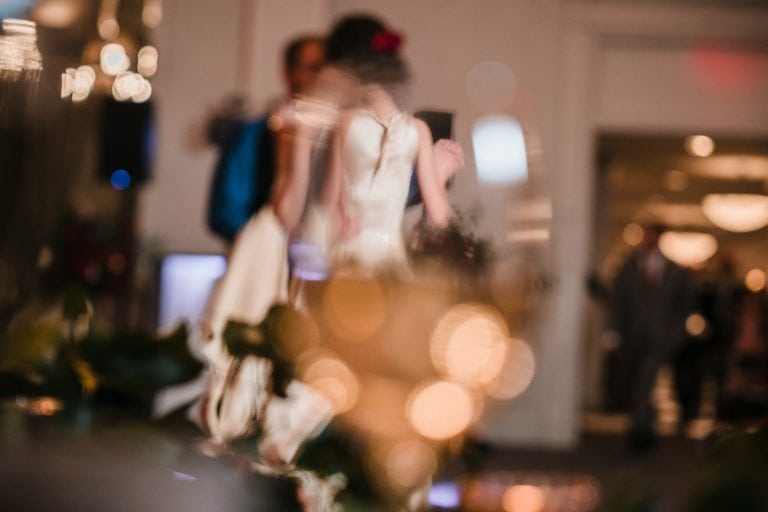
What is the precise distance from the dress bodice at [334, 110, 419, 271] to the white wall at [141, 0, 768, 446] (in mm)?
6182

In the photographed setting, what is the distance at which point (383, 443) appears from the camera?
0.37 m

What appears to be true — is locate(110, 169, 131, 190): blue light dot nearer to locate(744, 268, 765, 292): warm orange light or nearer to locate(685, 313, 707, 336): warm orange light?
locate(685, 313, 707, 336): warm orange light

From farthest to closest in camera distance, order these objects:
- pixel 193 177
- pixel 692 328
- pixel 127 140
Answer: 1. pixel 692 328
2. pixel 193 177
3. pixel 127 140

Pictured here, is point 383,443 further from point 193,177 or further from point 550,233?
point 193,177

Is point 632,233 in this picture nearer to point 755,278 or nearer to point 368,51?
point 755,278

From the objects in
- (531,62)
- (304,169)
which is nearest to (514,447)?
(531,62)

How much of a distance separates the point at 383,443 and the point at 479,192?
0.27 ft

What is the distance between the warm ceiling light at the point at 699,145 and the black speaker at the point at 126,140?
10.2ft

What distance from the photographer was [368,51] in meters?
0.47

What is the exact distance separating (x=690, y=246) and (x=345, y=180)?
1383 centimetres

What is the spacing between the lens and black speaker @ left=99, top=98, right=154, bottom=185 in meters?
6.23

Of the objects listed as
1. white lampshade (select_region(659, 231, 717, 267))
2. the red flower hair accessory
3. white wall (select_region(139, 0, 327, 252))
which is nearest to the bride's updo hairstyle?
the red flower hair accessory

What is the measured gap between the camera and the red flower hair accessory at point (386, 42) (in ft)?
1.52

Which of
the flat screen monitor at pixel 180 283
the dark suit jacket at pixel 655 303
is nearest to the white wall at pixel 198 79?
the dark suit jacket at pixel 655 303
